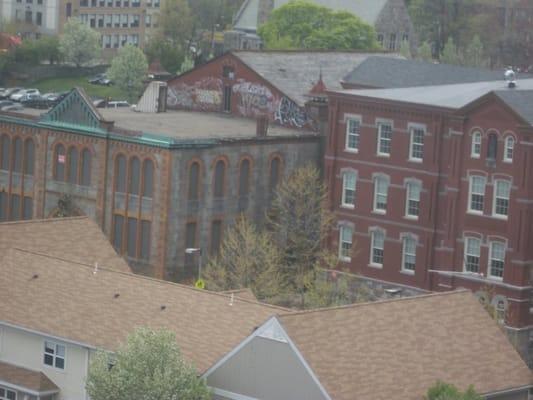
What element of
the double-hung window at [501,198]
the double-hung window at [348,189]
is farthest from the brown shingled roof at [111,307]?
the double-hung window at [348,189]

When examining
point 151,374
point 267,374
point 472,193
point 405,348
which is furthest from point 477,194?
point 151,374

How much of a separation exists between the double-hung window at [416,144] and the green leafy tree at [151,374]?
31073mm

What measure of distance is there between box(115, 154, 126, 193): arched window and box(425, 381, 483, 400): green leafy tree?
124ft

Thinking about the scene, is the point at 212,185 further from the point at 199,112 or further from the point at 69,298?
the point at 69,298

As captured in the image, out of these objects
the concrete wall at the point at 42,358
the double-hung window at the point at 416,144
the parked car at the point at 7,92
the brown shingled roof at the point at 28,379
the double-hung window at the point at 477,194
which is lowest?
the brown shingled roof at the point at 28,379

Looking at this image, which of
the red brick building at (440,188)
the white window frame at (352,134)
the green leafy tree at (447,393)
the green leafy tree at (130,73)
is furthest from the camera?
the green leafy tree at (130,73)

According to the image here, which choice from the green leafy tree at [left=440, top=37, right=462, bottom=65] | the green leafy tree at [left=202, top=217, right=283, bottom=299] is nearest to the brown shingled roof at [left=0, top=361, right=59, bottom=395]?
the green leafy tree at [left=202, top=217, right=283, bottom=299]

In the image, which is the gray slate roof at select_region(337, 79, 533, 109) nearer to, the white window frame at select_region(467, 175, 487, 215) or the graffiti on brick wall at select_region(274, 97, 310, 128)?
the white window frame at select_region(467, 175, 487, 215)

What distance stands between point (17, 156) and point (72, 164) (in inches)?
164

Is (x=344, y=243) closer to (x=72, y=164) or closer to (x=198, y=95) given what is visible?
(x=72, y=164)

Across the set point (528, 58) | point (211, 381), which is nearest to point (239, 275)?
point (211, 381)

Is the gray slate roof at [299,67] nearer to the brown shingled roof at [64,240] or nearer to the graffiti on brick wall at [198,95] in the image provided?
the graffiti on brick wall at [198,95]

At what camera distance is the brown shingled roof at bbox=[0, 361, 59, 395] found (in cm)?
6100

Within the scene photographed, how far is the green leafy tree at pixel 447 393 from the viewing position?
5388 centimetres
